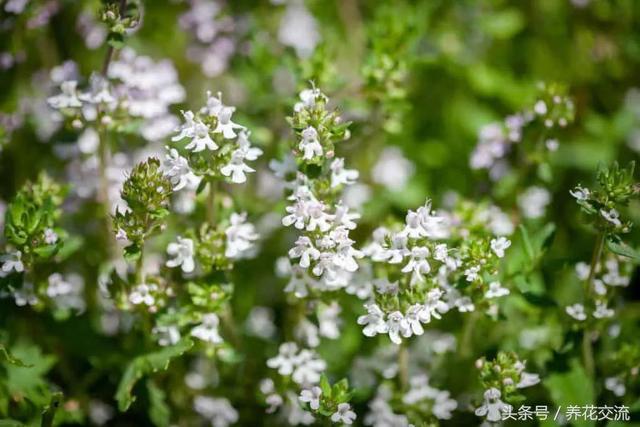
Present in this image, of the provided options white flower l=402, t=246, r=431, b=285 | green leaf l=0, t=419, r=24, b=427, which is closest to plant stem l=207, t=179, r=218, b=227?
white flower l=402, t=246, r=431, b=285

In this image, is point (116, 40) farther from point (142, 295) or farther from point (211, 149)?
point (142, 295)

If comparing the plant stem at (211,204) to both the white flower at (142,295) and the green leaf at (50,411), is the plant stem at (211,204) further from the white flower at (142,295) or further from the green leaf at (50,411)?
the green leaf at (50,411)

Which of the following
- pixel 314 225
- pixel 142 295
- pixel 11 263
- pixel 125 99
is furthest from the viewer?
pixel 125 99

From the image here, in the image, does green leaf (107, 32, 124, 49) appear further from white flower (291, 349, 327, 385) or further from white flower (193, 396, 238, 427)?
white flower (193, 396, 238, 427)

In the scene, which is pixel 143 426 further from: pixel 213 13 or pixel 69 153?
pixel 213 13

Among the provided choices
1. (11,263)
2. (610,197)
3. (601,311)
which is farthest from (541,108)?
(11,263)

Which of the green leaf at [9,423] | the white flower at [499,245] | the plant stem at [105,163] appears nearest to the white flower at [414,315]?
the white flower at [499,245]
